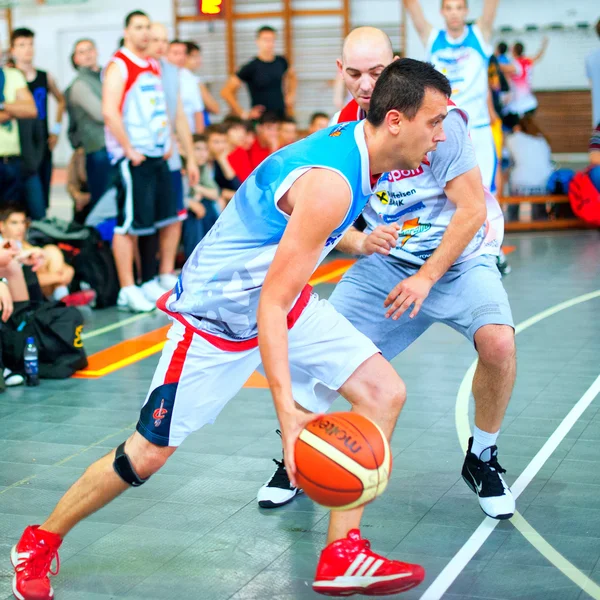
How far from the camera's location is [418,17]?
24.8 ft

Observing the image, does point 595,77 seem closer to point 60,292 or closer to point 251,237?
point 60,292

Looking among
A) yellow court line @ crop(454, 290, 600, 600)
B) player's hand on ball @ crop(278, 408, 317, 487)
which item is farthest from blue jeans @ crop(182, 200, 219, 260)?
player's hand on ball @ crop(278, 408, 317, 487)

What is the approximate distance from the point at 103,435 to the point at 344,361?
82.9 inches

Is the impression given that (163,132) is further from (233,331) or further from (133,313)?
(233,331)

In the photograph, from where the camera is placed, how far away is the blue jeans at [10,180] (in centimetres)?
890

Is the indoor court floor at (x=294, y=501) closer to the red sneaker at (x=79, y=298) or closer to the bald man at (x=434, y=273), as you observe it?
the bald man at (x=434, y=273)

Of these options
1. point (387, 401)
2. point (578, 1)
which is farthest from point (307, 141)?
point (578, 1)

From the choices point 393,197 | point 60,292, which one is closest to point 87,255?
point 60,292

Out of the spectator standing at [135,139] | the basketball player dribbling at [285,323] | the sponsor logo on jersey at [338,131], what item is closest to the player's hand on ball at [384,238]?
the basketball player dribbling at [285,323]

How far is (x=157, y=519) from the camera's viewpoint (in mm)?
4066

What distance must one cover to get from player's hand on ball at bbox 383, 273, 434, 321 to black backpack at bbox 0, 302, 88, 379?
10.3 ft

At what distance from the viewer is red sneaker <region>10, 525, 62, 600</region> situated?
3299 mm

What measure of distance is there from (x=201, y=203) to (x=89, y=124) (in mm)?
1355

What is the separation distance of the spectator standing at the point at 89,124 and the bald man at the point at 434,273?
596 centimetres
